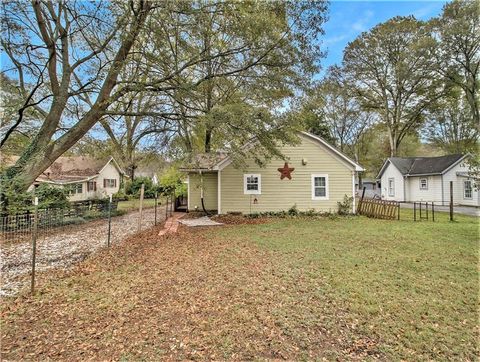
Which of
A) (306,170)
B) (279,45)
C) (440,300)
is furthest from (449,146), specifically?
(440,300)

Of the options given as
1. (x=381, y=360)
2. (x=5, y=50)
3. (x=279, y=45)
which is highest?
(x=279, y=45)

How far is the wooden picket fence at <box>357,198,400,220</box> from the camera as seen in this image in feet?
42.9

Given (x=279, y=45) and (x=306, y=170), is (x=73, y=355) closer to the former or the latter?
(x=279, y=45)

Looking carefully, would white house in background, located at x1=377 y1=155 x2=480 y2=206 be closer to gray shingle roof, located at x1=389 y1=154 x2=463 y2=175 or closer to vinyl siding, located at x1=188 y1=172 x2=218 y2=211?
gray shingle roof, located at x1=389 y1=154 x2=463 y2=175

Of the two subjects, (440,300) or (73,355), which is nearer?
(73,355)

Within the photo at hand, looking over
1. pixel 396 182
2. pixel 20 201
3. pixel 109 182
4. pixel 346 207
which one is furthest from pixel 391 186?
pixel 109 182

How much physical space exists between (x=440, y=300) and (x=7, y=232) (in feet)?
33.2

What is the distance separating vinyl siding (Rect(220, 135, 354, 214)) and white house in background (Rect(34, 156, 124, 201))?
58.9 ft

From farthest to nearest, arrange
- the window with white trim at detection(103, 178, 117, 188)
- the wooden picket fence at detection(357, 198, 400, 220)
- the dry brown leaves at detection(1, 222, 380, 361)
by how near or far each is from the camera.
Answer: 1. the window with white trim at detection(103, 178, 117, 188)
2. the wooden picket fence at detection(357, 198, 400, 220)
3. the dry brown leaves at detection(1, 222, 380, 361)

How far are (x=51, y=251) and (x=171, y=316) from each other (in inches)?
227

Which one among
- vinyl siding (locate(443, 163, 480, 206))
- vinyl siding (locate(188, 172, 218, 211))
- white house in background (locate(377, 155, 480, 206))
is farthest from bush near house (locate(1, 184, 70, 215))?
vinyl siding (locate(443, 163, 480, 206))

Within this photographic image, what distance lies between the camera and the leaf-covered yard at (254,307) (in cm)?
293

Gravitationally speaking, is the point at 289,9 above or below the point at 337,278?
above

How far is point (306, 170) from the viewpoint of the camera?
14.1 m
